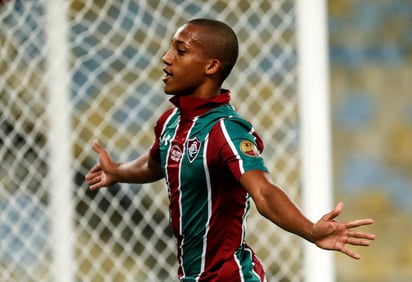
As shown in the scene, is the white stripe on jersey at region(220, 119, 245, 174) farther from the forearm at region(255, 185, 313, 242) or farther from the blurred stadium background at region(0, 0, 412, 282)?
the blurred stadium background at region(0, 0, 412, 282)

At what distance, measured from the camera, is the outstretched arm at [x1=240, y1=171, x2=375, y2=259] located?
193cm

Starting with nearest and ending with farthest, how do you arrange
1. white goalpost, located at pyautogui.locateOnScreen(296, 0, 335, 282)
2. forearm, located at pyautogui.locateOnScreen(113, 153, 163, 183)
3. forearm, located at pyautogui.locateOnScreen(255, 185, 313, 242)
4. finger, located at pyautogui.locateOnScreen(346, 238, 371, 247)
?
finger, located at pyautogui.locateOnScreen(346, 238, 371, 247) → forearm, located at pyautogui.locateOnScreen(255, 185, 313, 242) → forearm, located at pyautogui.locateOnScreen(113, 153, 163, 183) → white goalpost, located at pyautogui.locateOnScreen(296, 0, 335, 282)

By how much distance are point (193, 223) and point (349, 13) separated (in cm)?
181

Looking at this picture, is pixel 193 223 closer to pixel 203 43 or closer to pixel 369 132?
pixel 203 43

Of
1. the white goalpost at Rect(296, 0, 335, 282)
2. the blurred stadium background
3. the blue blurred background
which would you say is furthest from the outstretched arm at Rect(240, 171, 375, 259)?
the blue blurred background

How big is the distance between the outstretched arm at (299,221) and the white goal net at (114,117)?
1.43 meters

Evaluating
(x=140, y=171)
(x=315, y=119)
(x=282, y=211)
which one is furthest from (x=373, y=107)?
(x=282, y=211)

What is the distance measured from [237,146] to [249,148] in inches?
1.0

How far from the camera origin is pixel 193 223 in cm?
228

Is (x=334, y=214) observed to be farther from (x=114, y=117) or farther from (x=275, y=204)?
(x=114, y=117)

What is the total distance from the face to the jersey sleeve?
0.45 feet

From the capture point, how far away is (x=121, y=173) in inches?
105

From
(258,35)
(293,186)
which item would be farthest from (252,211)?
(258,35)

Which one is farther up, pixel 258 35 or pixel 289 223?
pixel 258 35
